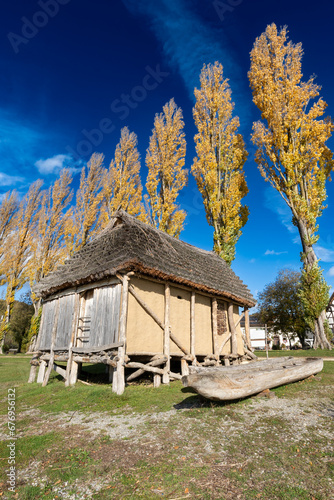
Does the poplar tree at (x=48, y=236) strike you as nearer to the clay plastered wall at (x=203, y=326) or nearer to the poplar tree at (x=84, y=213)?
the poplar tree at (x=84, y=213)

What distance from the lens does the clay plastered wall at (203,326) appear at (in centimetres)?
1123

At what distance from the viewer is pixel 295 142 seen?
20078mm

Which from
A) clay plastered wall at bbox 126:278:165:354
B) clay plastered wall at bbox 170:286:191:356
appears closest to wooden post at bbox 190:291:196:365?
clay plastered wall at bbox 170:286:191:356

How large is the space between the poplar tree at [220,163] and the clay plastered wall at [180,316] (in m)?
9.21

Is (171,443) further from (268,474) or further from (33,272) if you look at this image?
(33,272)

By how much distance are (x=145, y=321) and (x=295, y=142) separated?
17973mm

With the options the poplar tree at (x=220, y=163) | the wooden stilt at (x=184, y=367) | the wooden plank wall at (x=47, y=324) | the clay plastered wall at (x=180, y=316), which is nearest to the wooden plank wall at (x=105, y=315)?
the clay plastered wall at (x=180, y=316)

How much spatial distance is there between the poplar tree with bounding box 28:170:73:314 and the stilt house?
15.9 m

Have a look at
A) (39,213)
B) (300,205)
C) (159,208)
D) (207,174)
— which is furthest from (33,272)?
(300,205)

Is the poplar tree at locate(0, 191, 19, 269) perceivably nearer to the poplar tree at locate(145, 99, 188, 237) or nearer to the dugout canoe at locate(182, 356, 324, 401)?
the poplar tree at locate(145, 99, 188, 237)

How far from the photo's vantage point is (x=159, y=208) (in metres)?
22.9

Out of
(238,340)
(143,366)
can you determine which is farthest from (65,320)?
(238,340)

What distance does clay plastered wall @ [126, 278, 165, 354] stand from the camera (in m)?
8.70

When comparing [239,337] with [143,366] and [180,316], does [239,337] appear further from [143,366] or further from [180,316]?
[143,366]
